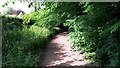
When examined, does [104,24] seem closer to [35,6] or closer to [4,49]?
[35,6]

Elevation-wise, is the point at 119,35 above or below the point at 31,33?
below

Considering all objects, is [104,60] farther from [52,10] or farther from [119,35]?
[52,10]

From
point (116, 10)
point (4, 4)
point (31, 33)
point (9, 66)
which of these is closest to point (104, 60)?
point (116, 10)

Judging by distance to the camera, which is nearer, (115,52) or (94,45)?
(115,52)

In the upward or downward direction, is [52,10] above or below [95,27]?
above

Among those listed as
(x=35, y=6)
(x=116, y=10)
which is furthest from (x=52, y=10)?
(x=116, y=10)

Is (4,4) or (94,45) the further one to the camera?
(94,45)

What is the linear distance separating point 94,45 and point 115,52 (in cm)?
203

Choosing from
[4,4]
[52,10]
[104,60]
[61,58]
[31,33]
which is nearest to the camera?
[4,4]

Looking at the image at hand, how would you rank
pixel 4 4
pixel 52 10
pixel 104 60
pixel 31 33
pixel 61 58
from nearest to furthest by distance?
1. pixel 4 4
2. pixel 104 60
3. pixel 52 10
4. pixel 61 58
5. pixel 31 33

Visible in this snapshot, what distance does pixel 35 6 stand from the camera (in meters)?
6.94

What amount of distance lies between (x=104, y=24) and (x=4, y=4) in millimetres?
3250

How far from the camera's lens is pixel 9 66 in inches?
251

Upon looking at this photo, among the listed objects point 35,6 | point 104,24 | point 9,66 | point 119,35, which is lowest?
point 9,66
